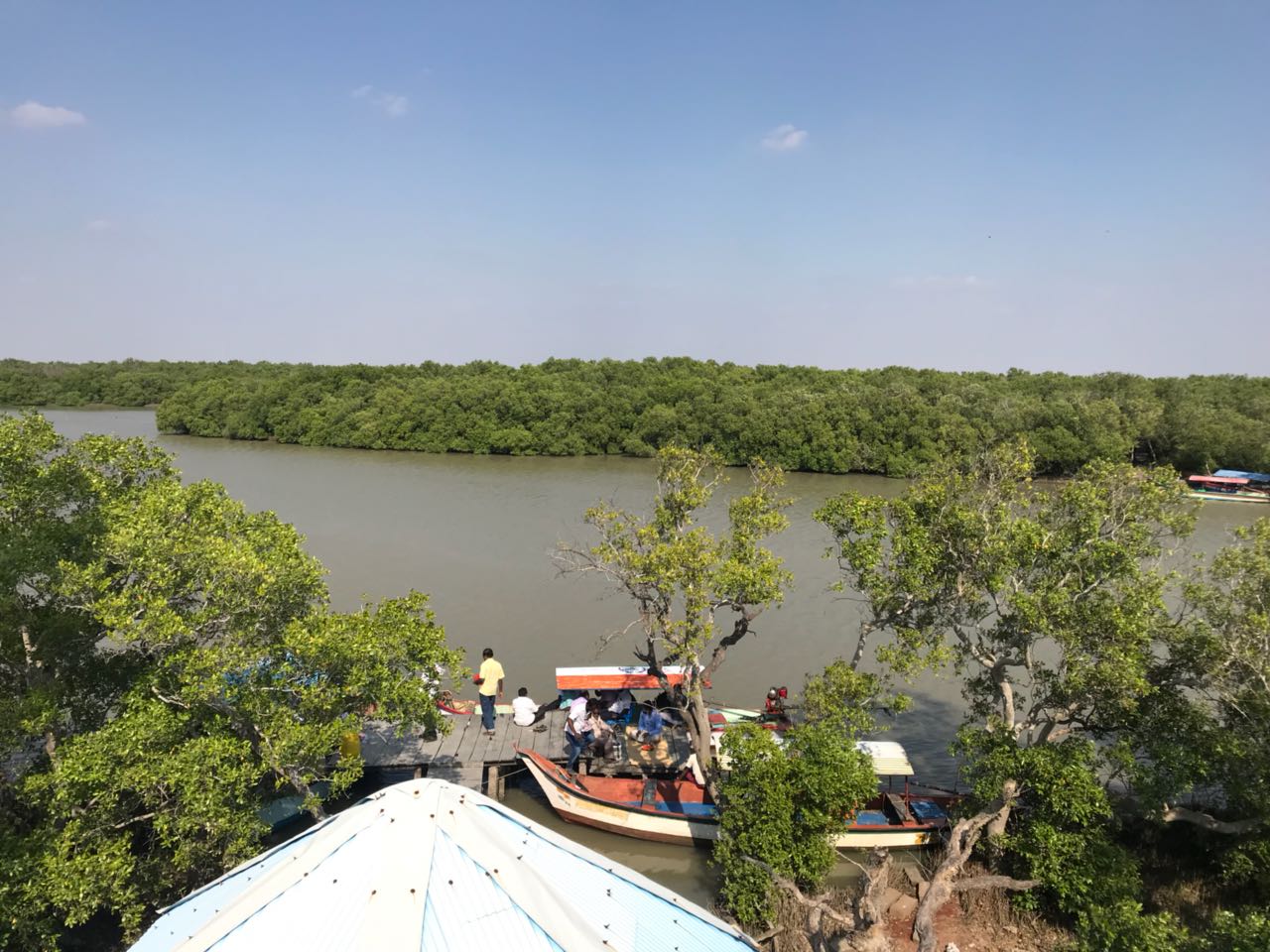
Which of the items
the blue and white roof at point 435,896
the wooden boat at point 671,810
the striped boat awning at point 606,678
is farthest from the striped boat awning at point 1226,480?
the blue and white roof at point 435,896

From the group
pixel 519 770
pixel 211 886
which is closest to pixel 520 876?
pixel 211 886

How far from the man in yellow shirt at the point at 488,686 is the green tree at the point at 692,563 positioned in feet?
8.27

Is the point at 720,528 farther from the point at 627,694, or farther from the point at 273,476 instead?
the point at 273,476

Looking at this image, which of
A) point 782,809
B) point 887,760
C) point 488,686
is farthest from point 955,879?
point 488,686

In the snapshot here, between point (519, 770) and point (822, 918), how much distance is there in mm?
4833

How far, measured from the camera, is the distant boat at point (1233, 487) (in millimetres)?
29250

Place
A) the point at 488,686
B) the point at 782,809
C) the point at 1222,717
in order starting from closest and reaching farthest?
the point at 782,809, the point at 1222,717, the point at 488,686

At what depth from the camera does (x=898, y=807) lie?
9.27 m

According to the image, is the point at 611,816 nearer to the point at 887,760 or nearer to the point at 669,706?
the point at 669,706

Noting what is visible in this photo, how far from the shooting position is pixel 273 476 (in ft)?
112

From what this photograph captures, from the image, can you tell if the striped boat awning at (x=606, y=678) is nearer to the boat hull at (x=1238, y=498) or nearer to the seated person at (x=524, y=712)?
the seated person at (x=524, y=712)

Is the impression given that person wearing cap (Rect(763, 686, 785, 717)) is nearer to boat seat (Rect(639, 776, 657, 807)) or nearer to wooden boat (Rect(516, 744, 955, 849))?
wooden boat (Rect(516, 744, 955, 849))

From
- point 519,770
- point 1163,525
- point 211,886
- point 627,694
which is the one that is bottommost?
point 519,770

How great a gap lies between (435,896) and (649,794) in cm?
666
